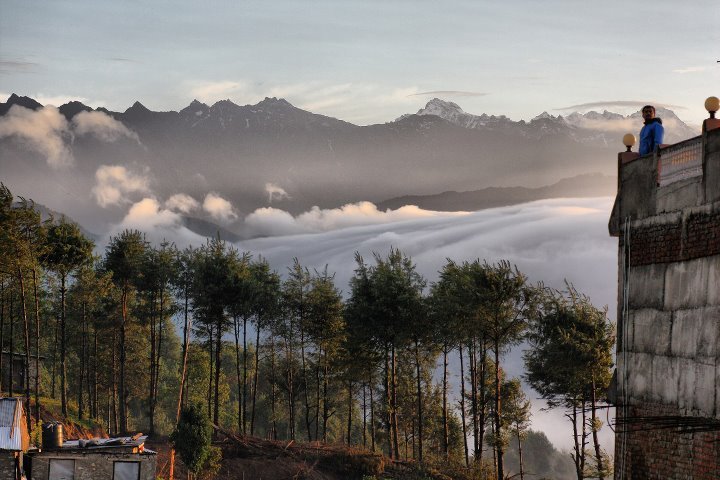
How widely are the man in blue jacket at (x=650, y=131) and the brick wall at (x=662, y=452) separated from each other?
18.5ft

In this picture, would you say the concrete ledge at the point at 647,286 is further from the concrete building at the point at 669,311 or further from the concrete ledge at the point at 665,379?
the concrete ledge at the point at 665,379

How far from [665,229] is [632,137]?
245 centimetres

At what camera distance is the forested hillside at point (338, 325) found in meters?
55.6

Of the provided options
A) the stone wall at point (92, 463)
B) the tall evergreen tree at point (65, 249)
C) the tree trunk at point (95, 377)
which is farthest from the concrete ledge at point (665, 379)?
the tree trunk at point (95, 377)

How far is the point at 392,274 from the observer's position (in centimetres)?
6631

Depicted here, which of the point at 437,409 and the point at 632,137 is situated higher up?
the point at 632,137

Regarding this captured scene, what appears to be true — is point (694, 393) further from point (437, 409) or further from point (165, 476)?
point (437, 409)

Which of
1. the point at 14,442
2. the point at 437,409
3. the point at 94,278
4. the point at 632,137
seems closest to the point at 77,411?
the point at 94,278

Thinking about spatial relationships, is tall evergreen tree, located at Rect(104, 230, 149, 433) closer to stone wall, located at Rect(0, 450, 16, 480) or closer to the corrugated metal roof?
the corrugated metal roof

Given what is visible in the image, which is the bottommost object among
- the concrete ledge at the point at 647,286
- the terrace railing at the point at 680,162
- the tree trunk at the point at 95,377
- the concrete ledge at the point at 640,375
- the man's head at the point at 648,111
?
the tree trunk at the point at 95,377

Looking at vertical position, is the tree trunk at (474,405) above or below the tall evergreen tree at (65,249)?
below

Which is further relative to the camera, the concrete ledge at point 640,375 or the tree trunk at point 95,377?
the tree trunk at point 95,377

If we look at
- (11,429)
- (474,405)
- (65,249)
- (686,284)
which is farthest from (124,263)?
(686,284)

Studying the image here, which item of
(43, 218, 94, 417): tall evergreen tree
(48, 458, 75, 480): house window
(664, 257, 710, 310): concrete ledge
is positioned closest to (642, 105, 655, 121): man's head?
(664, 257, 710, 310): concrete ledge
